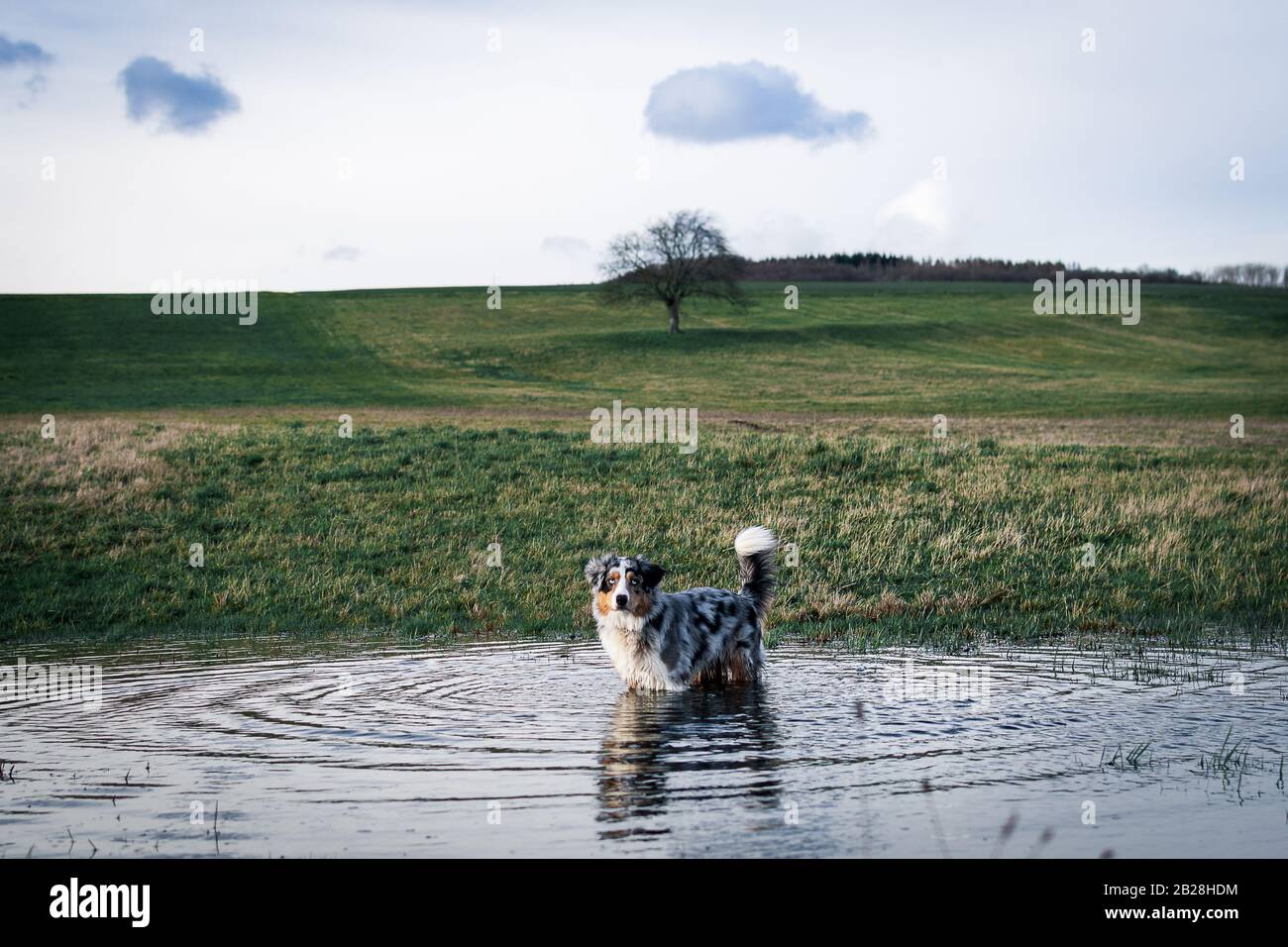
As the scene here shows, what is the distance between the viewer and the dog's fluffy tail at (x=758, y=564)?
526 inches

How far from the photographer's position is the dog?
12180 millimetres

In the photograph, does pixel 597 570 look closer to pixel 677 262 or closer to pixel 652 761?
pixel 652 761

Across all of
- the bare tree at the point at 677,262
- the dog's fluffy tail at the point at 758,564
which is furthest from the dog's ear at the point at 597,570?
the bare tree at the point at 677,262

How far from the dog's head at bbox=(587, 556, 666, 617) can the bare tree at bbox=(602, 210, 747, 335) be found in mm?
83919

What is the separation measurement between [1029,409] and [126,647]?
50010 millimetres

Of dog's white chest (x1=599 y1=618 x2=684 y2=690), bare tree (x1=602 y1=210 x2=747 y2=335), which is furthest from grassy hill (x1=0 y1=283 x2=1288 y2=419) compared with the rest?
dog's white chest (x1=599 y1=618 x2=684 y2=690)

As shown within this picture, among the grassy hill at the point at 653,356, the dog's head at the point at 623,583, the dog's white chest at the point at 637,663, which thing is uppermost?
the grassy hill at the point at 653,356

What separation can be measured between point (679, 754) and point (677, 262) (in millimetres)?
89760

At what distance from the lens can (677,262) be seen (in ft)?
319

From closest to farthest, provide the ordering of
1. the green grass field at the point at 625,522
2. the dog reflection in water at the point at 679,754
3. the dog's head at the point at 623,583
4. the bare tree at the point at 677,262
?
1. the dog reflection in water at the point at 679,754
2. the dog's head at the point at 623,583
3. the green grass field at the point at 625,522
4. the bare tree at the point at 677,262

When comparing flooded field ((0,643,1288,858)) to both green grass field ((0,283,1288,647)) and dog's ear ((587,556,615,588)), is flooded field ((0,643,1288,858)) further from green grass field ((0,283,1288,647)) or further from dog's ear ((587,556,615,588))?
green grass field ((0,283,1288,647))

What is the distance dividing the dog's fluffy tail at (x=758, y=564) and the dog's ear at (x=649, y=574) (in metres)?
1.07

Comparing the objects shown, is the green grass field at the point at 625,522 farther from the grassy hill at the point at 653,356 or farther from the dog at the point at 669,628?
the grassy hill at the point at 653,356
